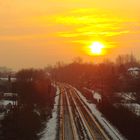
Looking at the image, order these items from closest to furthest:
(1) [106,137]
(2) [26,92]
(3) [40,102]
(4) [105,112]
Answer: (1) [106,137], (4) [105,112], (3) [40,102], (2) [26,92]

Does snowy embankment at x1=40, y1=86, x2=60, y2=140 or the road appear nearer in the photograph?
the road

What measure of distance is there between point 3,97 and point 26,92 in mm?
4664

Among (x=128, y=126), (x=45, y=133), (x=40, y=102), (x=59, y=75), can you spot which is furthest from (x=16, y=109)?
(x=59, y=75)

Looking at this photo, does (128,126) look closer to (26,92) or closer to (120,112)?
(120,112)

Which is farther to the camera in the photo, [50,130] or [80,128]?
[80,128]

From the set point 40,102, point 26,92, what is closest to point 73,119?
point 40,102

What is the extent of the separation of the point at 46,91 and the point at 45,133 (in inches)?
1473

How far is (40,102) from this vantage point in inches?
2234

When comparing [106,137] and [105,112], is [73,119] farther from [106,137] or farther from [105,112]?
[106,137]

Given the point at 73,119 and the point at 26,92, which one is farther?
the point at 26,92

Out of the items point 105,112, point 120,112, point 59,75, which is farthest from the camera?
point 59,75

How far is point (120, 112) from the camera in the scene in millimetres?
36656

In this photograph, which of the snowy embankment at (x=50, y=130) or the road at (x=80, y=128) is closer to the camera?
the road at (x=80, y=128)

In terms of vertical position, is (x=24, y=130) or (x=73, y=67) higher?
(x=73, y=67)
